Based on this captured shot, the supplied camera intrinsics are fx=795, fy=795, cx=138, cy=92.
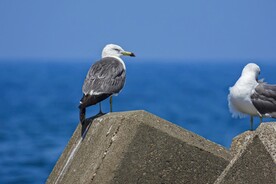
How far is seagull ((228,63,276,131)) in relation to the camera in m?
9.73

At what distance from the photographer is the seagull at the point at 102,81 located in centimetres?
768

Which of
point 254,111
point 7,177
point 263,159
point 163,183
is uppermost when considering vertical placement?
point 263,159

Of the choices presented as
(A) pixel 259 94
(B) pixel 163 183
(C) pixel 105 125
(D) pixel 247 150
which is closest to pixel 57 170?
(C) pixel 105 125

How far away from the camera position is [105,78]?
816cm

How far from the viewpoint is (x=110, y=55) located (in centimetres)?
953

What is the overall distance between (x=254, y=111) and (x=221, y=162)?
3812 mm

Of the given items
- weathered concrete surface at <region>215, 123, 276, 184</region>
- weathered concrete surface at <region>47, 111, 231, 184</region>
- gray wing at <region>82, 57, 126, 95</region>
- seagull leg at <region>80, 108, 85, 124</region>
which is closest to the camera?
weathered concrete surface at <region>215, 123, 276, 184</region>

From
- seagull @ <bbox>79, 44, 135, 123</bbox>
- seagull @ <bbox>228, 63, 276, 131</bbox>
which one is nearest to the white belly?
seagull @ <bbox>228, 63, 276, 131</bbox>

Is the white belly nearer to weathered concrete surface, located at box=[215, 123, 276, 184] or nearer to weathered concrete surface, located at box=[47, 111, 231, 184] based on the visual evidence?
weathered concrete surface, located at box=[47, 111, 231, 184]

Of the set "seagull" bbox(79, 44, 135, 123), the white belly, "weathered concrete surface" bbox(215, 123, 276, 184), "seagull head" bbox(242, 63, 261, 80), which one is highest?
"weathered concrete surface" bbox(215, 123, 276, 184)

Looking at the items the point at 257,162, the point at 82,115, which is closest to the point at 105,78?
the point at 82,115

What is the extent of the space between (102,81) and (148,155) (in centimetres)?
229

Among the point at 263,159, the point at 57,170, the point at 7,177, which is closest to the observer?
the point at 263,159

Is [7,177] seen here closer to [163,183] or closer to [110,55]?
[110,55]
